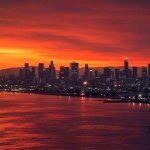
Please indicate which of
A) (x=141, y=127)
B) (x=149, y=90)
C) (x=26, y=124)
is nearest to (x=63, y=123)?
(x=26, y=124)

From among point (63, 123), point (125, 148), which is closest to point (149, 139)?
point (125, 148)

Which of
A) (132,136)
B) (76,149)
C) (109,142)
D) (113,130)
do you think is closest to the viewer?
(76,149)

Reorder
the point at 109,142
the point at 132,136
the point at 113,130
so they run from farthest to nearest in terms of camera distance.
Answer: the point at 113,130 < the point at 132,136 < the point at 109,142

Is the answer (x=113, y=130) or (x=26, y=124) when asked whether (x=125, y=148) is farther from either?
(x=26, y=124)

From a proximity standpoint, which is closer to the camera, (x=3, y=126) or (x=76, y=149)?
(x=76, y=149)

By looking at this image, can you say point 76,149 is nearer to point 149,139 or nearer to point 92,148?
point 92,148

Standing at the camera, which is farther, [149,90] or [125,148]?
[149,90]

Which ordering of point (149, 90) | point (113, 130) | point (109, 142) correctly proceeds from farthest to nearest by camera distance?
point (149, 90)
point (113, 130)
point (109, 142)

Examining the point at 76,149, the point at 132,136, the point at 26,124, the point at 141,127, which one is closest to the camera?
the point at 76,149
